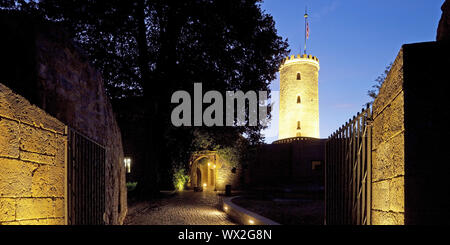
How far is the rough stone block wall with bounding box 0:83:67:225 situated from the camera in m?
2.58

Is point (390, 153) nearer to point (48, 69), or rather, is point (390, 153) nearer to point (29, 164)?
point (29, 164)

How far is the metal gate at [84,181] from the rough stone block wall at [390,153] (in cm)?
365

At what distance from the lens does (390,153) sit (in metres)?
2.81

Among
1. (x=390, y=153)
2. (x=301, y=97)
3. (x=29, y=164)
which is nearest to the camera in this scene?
(x=390, y=153)

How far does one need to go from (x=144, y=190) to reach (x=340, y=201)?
13.0 m

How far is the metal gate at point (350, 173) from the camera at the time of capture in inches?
135

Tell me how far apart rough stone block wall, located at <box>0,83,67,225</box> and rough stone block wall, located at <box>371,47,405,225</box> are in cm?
348

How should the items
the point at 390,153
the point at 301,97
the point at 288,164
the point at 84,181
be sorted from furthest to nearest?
the point at 301,97
the point at 288,164
the point at 84,181
the point at 390,153

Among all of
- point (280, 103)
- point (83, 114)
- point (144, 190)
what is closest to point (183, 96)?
point (144, 190)

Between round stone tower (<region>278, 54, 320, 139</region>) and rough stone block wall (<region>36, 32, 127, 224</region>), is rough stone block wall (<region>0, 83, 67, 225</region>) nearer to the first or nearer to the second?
rough stone block wall (<region>36, 32, 127, 224</region>)

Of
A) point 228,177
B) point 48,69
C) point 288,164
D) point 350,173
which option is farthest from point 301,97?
point 48,69

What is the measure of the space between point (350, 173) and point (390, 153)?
122 centimetres

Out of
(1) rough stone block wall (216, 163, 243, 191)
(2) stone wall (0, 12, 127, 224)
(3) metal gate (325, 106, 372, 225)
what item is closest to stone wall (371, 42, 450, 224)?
(3) metal gate (325, 106, 372, 225)

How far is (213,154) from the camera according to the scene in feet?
82.6
